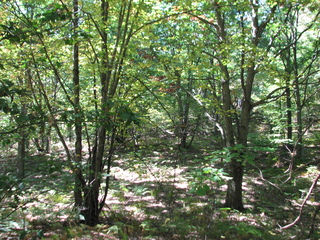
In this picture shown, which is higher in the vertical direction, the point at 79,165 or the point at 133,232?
the point at 79,165

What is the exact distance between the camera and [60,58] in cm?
509

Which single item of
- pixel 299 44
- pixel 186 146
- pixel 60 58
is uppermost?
pixel 299 44

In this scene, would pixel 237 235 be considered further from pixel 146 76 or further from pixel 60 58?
pixel 60 58

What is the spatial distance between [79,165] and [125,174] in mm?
6442

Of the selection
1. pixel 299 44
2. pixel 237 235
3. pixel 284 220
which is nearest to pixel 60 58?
pixel 237 235

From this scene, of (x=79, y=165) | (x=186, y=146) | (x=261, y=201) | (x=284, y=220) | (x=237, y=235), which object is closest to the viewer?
(x=79, y=165)

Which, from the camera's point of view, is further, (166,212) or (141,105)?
(166,212)

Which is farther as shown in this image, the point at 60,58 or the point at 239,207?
the point at 239,207

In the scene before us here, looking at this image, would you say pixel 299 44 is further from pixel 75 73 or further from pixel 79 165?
pixel 79 165

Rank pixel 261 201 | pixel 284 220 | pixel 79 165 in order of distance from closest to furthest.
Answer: pixel 79 165 → pixel 284 220 → pixel 261 201

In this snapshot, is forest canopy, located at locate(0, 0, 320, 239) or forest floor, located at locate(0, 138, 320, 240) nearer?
forest floor, located at locate(0, 138, 320, 240)

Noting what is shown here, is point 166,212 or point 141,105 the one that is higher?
point 141,105

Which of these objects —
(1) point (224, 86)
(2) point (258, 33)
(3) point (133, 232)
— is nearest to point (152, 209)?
(3) point (133, 232)

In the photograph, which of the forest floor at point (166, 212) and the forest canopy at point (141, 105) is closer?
the forest floor at point (166, 212)
